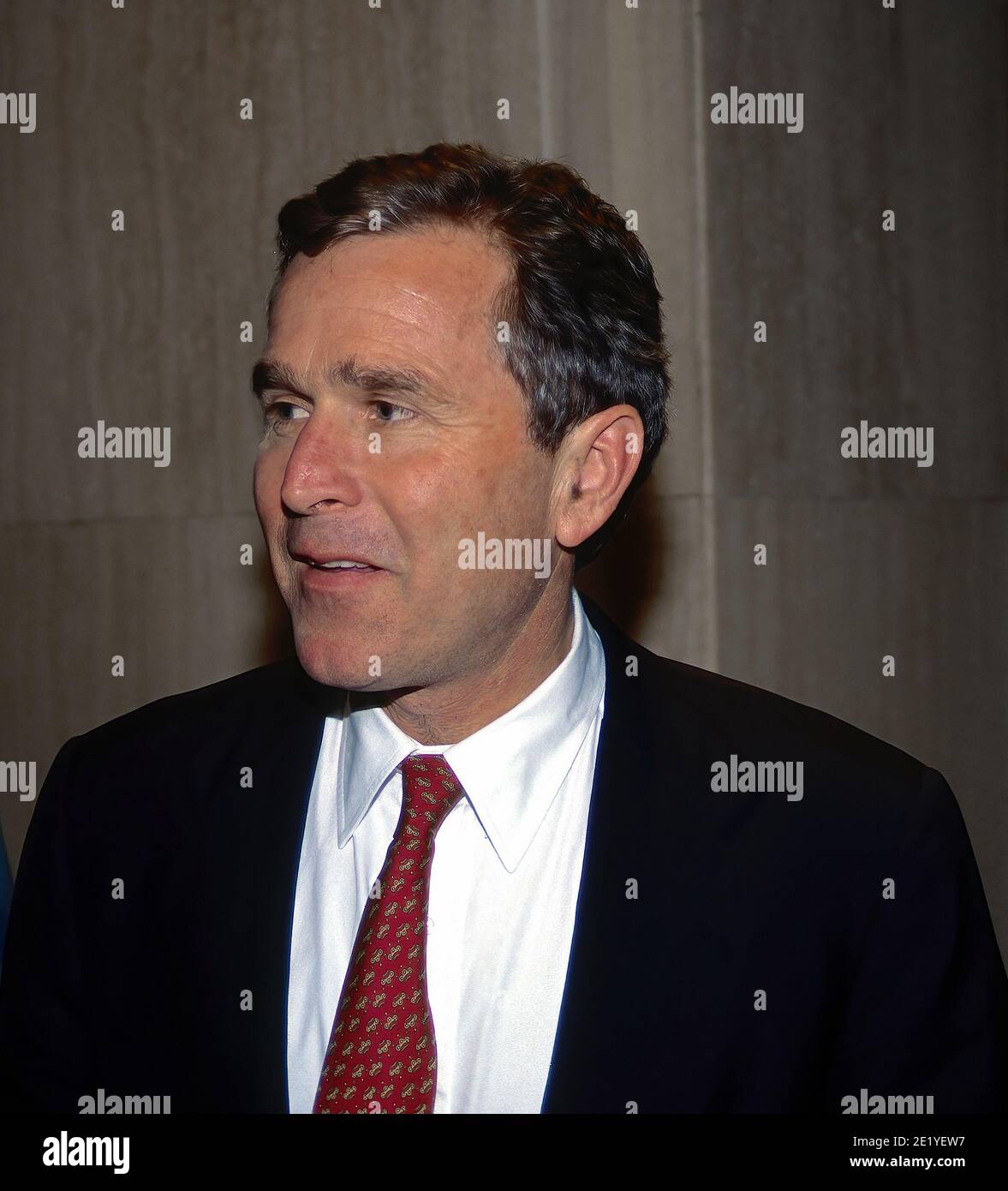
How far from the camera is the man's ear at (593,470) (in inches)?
53.7

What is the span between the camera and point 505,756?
4.23 ft

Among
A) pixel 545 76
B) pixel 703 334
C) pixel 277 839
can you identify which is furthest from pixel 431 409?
pixel 545 76

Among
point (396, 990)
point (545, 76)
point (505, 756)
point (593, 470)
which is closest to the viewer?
point (396, 990)

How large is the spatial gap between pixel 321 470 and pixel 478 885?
1.67ft

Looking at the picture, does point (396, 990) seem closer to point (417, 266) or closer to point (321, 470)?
point (321, 470)

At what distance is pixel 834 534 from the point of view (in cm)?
194

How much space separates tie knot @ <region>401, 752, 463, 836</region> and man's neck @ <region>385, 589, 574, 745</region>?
0.06m

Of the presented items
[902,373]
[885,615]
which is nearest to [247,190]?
[902,373]

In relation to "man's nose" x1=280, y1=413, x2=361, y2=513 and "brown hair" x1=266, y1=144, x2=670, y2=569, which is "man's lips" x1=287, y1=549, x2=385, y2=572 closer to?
"man's nose" x1=280, y1=413, x2=361, y2=513

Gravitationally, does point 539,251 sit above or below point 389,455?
above

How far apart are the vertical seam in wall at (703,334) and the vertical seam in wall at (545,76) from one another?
0.24 m

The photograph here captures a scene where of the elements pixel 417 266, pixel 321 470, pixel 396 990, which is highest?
pixel 417 266

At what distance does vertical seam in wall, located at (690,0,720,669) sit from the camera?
1.84 m
